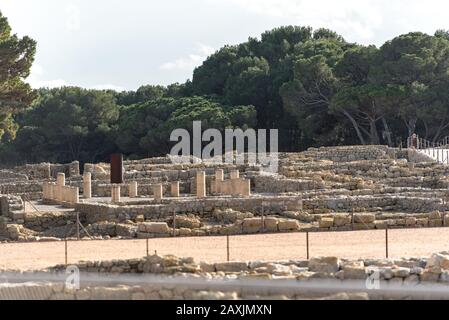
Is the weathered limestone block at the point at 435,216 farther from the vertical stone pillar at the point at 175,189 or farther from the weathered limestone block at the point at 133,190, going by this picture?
the weathered limestone block at the point at 133,190

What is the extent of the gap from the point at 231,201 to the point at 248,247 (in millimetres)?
8859

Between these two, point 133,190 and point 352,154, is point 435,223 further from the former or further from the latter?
point 352,154

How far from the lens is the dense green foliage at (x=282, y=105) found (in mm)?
65062

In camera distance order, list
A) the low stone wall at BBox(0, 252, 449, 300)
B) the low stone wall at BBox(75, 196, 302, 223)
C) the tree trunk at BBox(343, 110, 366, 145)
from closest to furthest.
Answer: the low stone wall at BBox(0, 252, 449, 300)
the low stone wall at BBox(75, 196, 302, 223)
the tree trunk at BBox(343, 110, 366, 145)

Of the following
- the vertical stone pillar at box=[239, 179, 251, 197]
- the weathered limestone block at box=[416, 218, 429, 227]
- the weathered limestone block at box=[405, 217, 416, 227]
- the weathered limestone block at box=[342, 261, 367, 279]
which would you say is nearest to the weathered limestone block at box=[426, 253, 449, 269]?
the weathered limestone block at box=[342, 261, 367, 279]

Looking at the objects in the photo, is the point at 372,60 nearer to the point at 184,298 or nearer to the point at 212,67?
the point at 212,67

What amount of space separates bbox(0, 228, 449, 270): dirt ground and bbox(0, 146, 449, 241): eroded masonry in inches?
48.2

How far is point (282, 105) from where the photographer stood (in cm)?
7412

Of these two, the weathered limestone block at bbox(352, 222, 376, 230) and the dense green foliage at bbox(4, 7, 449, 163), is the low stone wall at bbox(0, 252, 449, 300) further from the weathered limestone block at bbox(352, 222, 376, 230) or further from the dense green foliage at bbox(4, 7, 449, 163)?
the dense green foliage at bbox(4, 7, 449, 163)

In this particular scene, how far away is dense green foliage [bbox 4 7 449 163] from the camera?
65.1 m

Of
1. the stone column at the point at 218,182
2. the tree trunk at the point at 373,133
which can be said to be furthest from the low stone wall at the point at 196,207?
the tree trunk at the point at 373,133

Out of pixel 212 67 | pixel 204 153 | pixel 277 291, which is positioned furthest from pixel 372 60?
pixel 277 291

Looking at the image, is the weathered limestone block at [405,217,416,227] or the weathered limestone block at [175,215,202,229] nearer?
the weathered limestone block at [405,217,416,227]
